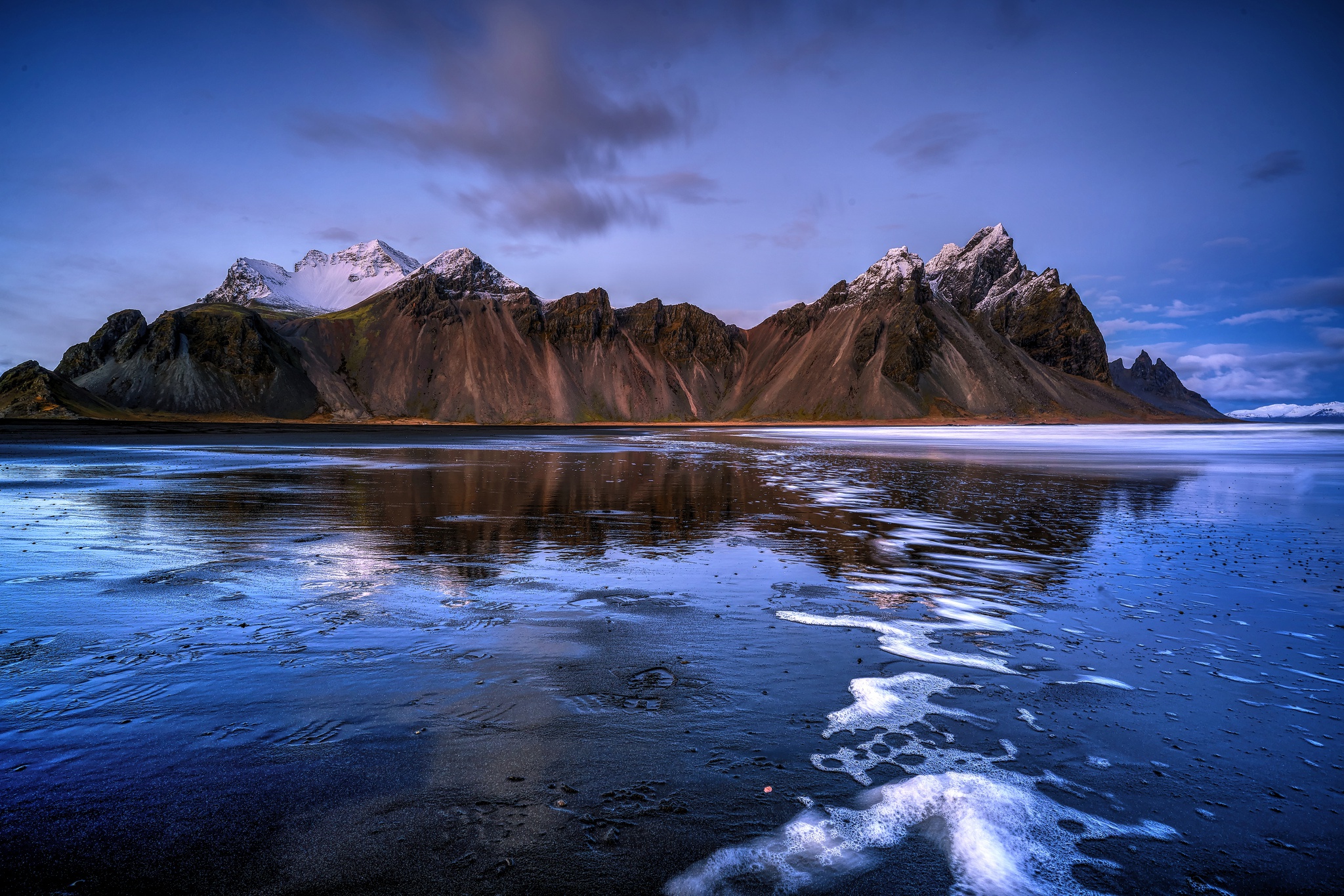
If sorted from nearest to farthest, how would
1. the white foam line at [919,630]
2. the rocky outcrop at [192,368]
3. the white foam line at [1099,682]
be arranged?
the white foam line at [1099,682] → the white foam line at [919,630] → the rocky outcrop at [192,368]

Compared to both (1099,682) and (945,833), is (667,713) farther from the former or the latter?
(1099,682)

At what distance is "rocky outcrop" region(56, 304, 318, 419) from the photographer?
16888 centimetres

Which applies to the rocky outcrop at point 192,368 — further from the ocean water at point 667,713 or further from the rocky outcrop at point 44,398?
the ocean water at point 667,713

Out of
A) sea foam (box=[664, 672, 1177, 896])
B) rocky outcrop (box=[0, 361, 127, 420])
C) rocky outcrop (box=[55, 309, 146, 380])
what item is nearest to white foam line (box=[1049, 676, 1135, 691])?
sea foam (box=[664, 672, 1177, 896])

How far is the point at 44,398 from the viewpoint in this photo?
455 ft

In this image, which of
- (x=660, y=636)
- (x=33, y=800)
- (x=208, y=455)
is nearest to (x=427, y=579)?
(x=660, y=636)

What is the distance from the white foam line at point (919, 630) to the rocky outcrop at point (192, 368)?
199 meters

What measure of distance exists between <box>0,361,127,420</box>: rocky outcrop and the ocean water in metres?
169

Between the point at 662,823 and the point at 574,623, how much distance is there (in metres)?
4.92

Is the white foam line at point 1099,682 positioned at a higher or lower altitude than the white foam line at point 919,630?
higher

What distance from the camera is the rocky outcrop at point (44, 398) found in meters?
136

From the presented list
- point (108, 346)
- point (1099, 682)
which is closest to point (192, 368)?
point (108, 346)

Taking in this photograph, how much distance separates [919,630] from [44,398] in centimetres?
18950

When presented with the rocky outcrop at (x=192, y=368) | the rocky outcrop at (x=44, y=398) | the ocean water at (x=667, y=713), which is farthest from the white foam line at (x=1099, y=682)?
the rocky outcrop at (x=192, y=368)
